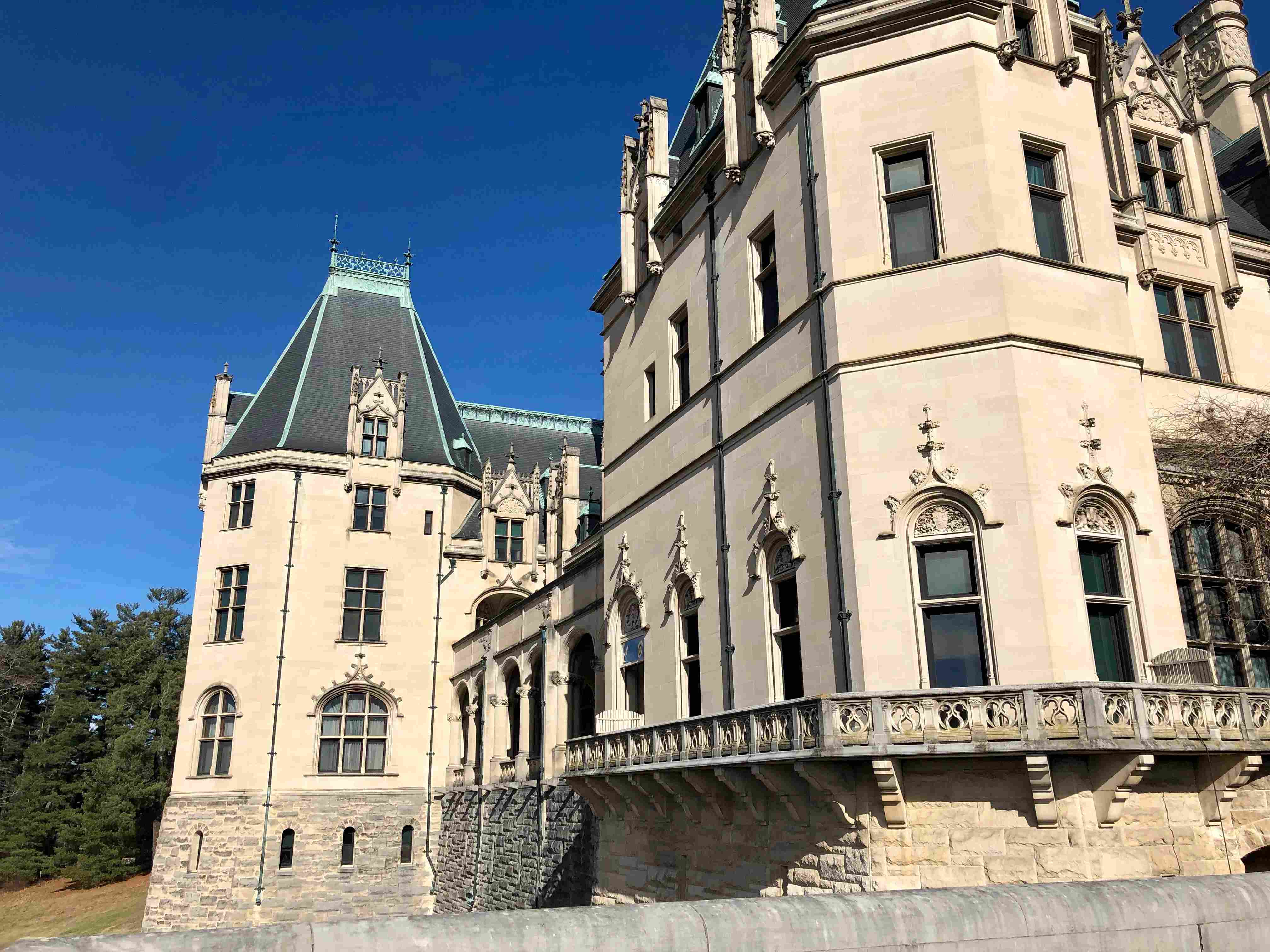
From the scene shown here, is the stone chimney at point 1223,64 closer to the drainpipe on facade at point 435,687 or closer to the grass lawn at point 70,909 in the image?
the drainpipe on facade at point 435,687

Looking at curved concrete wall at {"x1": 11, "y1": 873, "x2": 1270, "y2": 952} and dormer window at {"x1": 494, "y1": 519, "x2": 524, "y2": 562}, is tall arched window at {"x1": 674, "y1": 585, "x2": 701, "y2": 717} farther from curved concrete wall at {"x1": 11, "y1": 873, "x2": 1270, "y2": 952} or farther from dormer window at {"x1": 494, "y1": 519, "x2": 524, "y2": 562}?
dormer window at {"x1": 494, "y1": 519, "x2": 524, "y2": 562}

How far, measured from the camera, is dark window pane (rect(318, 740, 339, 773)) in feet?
114

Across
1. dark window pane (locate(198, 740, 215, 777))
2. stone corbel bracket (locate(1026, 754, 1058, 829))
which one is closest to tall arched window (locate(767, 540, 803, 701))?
stone corbel bracket (locate(1026, 754, 1058, 829))

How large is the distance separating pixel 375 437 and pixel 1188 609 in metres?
29.7

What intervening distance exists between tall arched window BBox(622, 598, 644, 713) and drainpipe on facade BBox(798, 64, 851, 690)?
296 inches

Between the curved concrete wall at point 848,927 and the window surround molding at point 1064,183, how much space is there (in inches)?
417

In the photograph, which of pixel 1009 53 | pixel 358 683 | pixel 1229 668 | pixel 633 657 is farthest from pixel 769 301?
pixel 358 683

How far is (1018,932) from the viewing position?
231 inches

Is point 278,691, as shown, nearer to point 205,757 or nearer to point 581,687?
point 205,757

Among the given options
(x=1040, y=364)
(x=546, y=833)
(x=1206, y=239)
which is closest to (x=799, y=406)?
(x=1040, y=364)

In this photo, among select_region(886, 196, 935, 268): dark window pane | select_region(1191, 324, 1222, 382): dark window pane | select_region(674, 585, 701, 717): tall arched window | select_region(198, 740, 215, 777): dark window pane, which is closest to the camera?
select_region(886, 196, 935, 268): dark window pane

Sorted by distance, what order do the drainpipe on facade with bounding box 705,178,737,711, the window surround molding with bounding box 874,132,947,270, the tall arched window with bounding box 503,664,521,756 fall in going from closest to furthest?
the window surround molding with bounding box 874,132,947,270 < the drainpipe on facade with bounding box 705,178,737,711 < the tall arched window with bounding box 503,664,521,756

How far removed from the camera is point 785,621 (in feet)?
52.7

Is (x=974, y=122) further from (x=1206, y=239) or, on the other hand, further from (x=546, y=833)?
(x=546, y=833)
